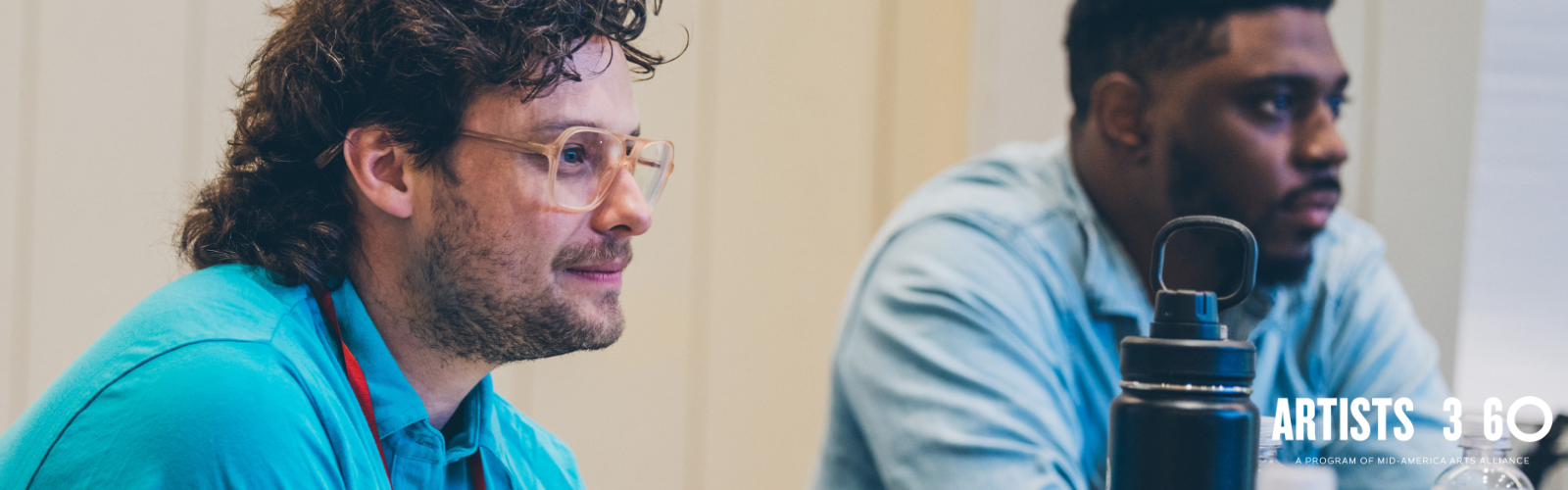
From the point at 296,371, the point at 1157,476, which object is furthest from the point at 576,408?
the point at 1157,476

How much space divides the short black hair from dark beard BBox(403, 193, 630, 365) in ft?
2.16

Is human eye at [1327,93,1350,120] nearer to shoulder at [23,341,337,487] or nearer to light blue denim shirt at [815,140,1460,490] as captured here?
light blue denim shirt at [815,140,1460,490]

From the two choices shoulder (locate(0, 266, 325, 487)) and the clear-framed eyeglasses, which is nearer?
shoulder (locate(0, 266, 325, 487))

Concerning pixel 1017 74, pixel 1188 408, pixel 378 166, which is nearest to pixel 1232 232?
pixel 1188 408

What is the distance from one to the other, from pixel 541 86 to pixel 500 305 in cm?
18

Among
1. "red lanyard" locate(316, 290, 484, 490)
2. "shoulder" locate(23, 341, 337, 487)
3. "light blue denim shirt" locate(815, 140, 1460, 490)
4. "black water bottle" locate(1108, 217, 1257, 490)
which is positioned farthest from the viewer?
"light blue denim shirt" locate(815, 140, 1460, 490)

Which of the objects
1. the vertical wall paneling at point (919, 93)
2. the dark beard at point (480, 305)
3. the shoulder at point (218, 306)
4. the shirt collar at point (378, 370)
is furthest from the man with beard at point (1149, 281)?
the shoulder at point (218, 306)

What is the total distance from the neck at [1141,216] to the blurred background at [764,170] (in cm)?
11

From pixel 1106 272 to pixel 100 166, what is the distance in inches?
43.0

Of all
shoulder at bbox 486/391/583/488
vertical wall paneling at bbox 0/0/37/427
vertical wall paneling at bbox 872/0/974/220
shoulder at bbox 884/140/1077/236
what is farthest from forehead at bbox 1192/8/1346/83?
vertical wall paneling at bbox 0/0/37/427

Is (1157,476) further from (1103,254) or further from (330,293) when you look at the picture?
(1103,254)

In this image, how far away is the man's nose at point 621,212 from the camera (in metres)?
0.97

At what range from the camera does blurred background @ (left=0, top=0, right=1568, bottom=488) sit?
1.22 metres

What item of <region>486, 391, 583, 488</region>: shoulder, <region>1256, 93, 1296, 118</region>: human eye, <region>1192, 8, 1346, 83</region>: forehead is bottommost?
<region>486, 391, 583, 488</region>: shoulder
